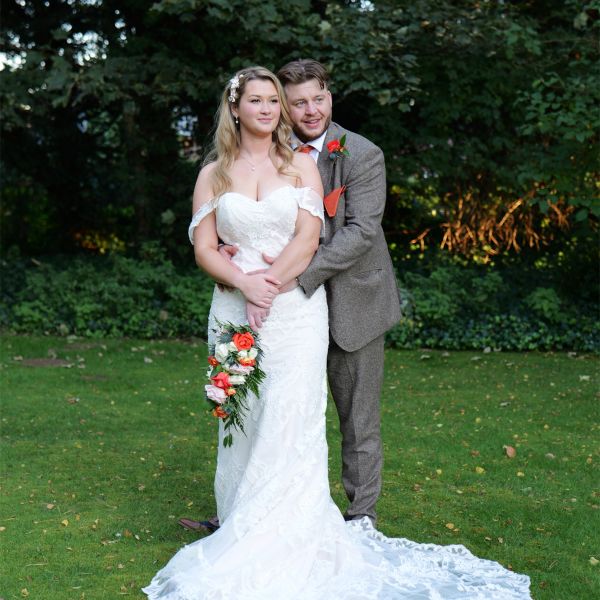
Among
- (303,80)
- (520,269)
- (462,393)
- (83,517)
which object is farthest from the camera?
(520,269)

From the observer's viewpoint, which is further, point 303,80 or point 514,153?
point 514,153

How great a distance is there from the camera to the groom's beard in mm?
4355

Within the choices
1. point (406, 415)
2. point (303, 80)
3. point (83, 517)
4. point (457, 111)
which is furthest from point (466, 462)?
point (457, 111)

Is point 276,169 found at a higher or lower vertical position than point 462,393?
higher

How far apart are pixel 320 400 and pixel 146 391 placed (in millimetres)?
4090

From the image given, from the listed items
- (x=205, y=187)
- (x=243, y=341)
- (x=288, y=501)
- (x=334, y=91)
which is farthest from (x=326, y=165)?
(x=334, y=91)

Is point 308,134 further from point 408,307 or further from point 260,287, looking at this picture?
point 408,307

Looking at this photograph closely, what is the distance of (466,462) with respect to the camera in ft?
19.7

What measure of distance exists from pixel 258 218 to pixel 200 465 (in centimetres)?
248

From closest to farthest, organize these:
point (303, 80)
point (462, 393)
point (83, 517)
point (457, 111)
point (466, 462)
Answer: point (303, 80), point (83, 517), point (466, 462), point (462, 393), point (457, 111)

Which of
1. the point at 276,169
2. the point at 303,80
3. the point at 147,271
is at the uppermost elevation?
the point at 303,80

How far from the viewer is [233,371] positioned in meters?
3.98

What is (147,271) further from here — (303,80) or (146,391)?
(303,80)

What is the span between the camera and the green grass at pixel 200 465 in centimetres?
443
